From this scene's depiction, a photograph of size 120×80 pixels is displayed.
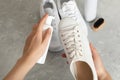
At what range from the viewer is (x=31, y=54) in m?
0.79

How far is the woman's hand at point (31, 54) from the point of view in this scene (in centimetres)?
78

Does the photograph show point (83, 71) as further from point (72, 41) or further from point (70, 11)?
point (70, 11)

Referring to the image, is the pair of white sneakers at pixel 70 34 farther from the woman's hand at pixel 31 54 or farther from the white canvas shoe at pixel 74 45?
the woman's hand at pixel 31 54

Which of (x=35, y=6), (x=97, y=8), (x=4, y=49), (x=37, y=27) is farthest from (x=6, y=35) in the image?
(x=97, y=8)

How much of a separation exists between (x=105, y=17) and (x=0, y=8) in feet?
1.78

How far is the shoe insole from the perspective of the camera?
0.92 m

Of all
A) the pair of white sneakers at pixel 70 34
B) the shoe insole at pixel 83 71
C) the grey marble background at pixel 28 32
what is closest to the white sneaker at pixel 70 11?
the pair of white sneakers at pixel 70 34

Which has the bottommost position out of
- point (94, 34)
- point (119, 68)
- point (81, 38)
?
point (119, 68)

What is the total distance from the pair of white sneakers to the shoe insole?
2 centimetres

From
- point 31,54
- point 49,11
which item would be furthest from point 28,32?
point 31,54

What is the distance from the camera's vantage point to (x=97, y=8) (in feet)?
4.17

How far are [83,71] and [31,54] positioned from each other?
0.24 meters

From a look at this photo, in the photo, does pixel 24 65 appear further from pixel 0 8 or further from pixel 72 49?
pixel 0 8

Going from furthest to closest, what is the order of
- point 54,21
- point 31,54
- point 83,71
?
1. point 54,21
2. point 83,71
3. point 31,54
